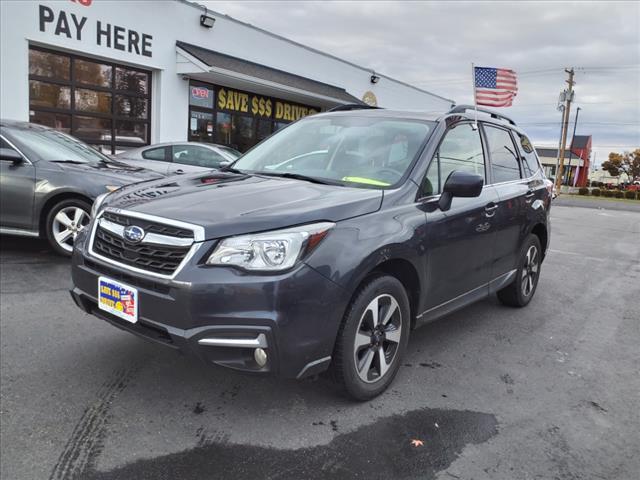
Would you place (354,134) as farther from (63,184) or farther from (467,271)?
(63,184)

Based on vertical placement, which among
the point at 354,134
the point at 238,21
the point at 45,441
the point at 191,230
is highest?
the point at 238,21

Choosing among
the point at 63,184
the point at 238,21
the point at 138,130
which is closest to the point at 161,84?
the point at 138,130

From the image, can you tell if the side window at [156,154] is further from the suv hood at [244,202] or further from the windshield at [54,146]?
the suv hood at [244,202]

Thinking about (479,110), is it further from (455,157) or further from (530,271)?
(530,271)

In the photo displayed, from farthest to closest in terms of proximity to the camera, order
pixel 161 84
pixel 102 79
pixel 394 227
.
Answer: pixel 161 84
pixel 102 79
pixel 394 227

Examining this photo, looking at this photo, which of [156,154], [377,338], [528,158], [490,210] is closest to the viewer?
[377,338]

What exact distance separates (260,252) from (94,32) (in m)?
11.7

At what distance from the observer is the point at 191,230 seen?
2709 mm

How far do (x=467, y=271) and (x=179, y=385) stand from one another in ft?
7.14

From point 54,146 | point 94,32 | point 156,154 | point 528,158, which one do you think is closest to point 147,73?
point 94,32

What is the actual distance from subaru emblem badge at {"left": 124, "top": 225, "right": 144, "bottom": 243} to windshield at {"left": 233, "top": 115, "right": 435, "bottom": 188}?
3.97ft

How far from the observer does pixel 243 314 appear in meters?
2.61

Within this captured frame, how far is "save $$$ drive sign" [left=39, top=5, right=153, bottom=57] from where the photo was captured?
1128 cm

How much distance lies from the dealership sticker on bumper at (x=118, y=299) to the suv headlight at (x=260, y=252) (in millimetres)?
516
